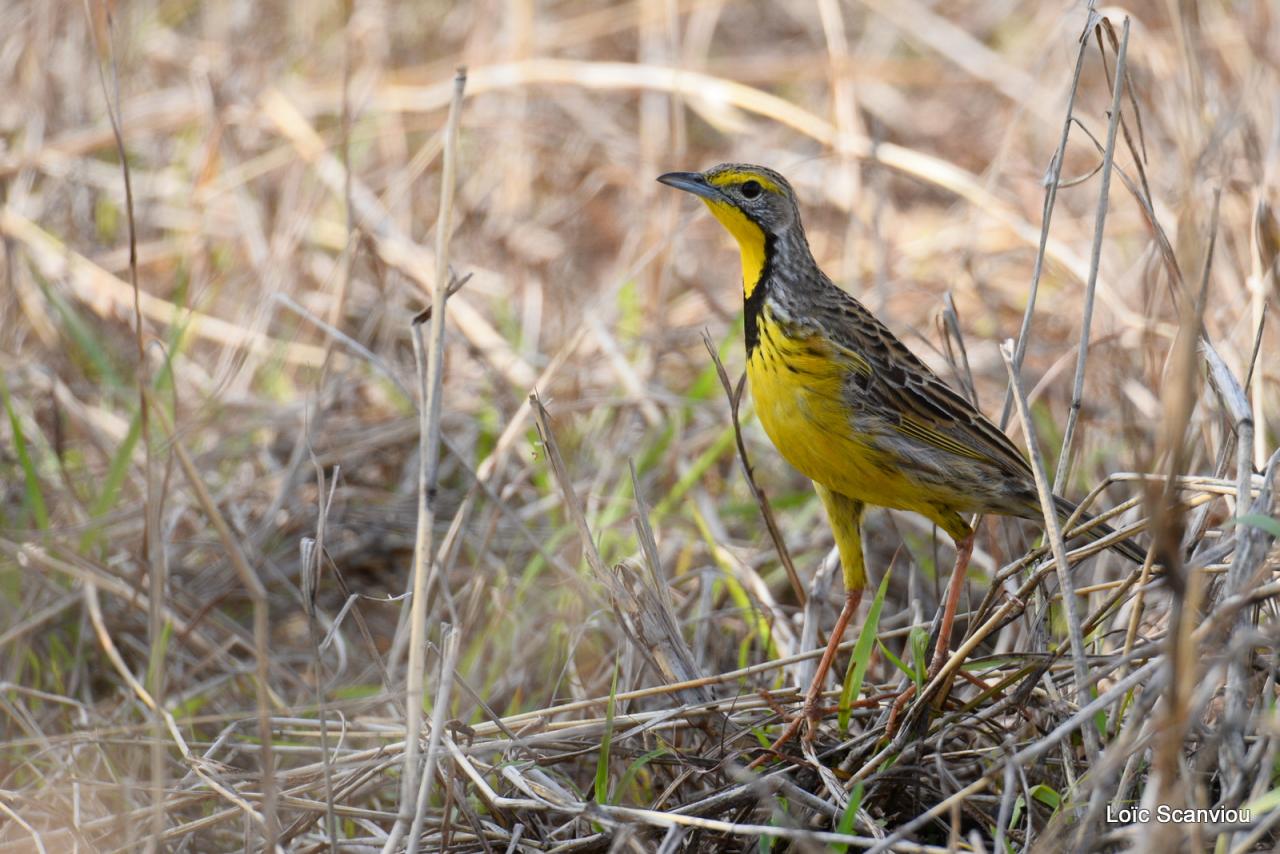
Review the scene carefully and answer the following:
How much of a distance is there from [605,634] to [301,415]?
78.0 inches

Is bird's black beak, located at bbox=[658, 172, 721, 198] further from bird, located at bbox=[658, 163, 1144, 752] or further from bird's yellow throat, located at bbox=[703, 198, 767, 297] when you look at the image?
bird, located at bbox=[658, 163, 1144, 752]

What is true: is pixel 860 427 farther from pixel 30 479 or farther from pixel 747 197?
pixel 30 479

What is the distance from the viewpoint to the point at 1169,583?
1.99 metres

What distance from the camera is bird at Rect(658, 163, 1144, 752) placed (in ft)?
12.1

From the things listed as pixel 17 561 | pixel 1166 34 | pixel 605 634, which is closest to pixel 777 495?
pixel 605 634

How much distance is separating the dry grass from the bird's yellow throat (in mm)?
608

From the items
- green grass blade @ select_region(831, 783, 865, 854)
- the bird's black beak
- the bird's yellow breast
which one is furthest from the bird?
green grass blade @ select_region(831, 783, 865, 854)

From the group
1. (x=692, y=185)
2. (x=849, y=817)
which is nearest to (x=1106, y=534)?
(x=849, y=817)

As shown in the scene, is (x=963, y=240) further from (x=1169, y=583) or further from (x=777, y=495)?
(x=1169, y=583)

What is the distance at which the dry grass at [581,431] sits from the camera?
3002 millimetres

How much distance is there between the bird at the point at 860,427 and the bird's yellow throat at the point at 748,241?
41 mm

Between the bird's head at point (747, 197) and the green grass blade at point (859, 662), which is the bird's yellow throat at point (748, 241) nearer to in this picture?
the bird's head at point (747, 197)

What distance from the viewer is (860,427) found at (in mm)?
3711

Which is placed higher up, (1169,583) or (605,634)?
(1169,583)
